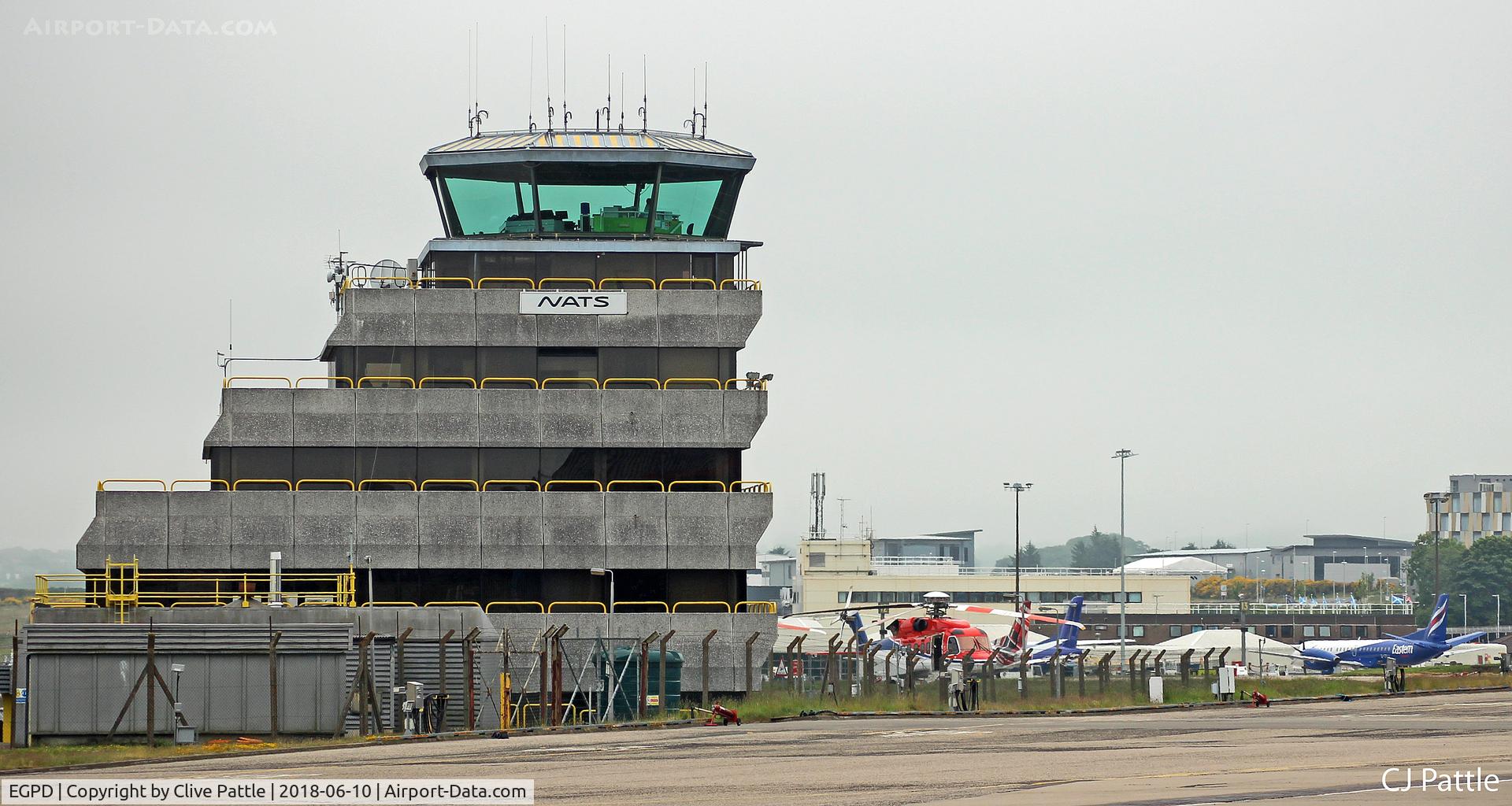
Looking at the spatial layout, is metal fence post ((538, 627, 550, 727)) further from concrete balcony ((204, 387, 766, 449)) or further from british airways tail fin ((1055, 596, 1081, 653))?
british airways tail fin ((1055, 596, 1081, 653))

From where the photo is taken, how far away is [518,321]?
62719 millimetres

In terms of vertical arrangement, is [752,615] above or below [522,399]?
below

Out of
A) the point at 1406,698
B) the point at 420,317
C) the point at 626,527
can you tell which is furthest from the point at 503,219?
the point at 1406,698

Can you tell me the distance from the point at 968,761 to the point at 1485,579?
174 m

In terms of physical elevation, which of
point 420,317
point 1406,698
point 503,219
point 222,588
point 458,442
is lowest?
point 1406,698

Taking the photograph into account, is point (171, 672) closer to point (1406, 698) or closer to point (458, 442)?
point (458, 442)

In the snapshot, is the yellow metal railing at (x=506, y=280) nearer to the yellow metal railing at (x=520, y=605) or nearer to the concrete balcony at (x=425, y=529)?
the concrete balcony at (x=425, y=529)

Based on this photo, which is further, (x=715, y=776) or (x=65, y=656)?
(x=65, y=656)

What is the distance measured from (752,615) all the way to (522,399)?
11450 mm

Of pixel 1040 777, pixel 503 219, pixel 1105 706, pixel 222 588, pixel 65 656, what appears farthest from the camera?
pixel 503 219

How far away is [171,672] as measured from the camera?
44.2 meters

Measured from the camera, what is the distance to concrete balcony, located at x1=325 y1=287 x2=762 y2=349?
62312 millimetres

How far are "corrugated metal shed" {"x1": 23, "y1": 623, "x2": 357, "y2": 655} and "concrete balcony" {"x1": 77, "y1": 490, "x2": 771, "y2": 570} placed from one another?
14.4 m

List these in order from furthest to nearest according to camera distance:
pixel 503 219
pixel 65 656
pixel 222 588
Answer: pixel 503 219
pixel 222 588
pixel 65 656
